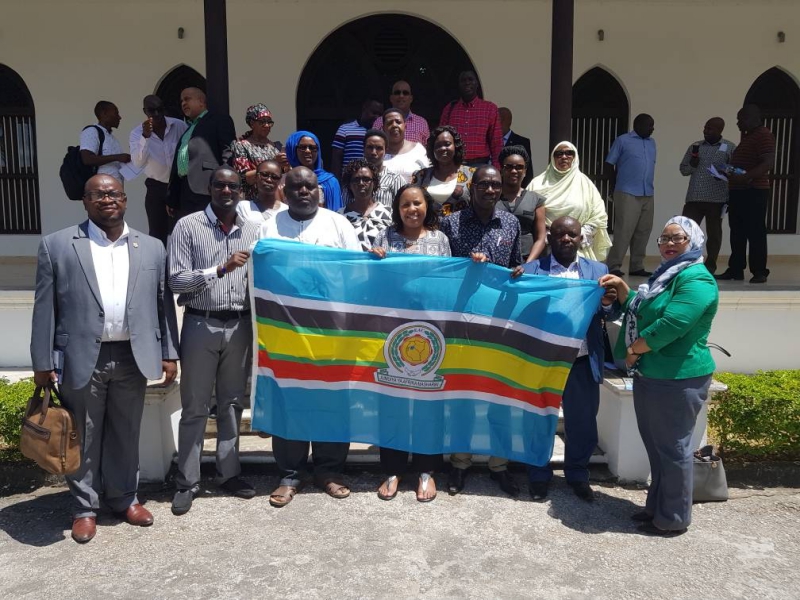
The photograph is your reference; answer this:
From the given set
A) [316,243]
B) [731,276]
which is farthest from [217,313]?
[731,276]

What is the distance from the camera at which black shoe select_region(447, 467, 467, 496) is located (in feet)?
15.8

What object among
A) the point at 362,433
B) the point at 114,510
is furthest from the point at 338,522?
the point at 114,510

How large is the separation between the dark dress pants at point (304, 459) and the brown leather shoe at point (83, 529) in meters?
1.13

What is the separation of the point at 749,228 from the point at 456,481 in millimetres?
5378

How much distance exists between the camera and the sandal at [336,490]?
186 inches

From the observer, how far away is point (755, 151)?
8336mm

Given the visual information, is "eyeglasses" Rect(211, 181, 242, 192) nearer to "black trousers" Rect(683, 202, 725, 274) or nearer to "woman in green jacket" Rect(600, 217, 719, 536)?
"woman in green jacket" Rect(600, 217, 719, 536)

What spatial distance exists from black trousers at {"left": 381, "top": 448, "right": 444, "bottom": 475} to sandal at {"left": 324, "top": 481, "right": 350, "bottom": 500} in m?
0.32

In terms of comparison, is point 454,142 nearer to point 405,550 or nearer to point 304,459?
point 304,459

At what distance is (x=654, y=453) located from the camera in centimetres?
438

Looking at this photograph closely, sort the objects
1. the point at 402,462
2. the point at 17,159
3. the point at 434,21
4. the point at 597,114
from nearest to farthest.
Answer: the point at 402,462
the point at 434,21
the point at 597,114
the point at 17,159

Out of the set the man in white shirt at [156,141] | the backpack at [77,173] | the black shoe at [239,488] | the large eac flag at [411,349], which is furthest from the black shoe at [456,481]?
the backpack at [77,173]

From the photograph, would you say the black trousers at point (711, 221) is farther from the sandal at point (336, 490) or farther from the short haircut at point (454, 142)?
the sandal at point (336, 490)

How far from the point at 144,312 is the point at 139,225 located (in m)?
6.44
